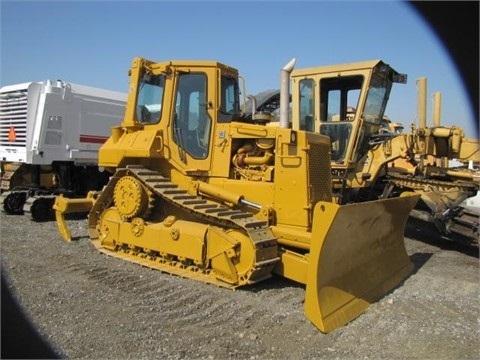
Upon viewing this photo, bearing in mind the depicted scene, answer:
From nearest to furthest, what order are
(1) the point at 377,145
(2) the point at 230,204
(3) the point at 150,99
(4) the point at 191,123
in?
(2) the point at 230,204, (4) the point at 191,123, (3) the point at 150,99, (1) the point at 377,145

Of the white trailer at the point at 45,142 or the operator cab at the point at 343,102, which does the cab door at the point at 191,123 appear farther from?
the white trailer at the point at 45,142

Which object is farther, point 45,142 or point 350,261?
point 45,142

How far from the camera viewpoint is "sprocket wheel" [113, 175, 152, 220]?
23.1 ft

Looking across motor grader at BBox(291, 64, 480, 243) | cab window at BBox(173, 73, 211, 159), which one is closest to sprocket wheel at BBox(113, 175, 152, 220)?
cab window at BBox(173, 73, 211, 159)

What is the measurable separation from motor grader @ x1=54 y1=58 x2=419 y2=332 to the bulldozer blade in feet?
0.05

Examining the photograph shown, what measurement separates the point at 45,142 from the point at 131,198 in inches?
223

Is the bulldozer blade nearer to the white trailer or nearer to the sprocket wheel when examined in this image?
the sprocket wheel

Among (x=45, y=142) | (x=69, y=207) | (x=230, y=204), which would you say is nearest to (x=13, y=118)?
(x=45, y=142)

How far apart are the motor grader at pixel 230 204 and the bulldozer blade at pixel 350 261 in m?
0.02

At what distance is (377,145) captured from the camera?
992 centimetres

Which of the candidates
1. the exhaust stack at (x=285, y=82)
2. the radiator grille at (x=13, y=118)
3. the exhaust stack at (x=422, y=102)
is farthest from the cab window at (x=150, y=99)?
the radiator grille at (x=13, y=118)

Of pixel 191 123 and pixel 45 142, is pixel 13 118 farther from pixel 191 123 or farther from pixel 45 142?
pixel 191 123

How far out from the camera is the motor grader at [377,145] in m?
9.05

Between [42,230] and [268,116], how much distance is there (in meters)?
5.58
